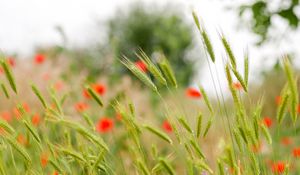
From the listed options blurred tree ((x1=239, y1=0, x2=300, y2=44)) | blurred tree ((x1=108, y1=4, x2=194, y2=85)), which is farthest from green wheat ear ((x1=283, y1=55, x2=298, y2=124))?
blurred tree ((x1=108, y1=4, x2=194, y2=85))

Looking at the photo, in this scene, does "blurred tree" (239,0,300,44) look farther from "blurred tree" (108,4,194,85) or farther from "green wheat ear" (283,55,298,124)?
"blurred tree" (108,4,194,85)

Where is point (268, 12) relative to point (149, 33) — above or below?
above

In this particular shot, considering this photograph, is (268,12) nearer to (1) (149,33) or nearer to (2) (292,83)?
(2) (292,83)

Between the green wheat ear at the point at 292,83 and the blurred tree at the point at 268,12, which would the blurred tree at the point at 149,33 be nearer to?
the blurred tree at the point at 268,12

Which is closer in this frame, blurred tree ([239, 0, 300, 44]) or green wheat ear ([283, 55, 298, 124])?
green wheat ear ([283, 55, 298, 124])

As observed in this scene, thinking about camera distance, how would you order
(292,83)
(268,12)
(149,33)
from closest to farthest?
(292,83) < (268,12) < (149,33)

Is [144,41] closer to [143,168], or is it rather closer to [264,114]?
[264,114]

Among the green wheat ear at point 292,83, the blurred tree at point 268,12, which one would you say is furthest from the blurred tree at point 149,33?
the green wheat ear at point 292,83

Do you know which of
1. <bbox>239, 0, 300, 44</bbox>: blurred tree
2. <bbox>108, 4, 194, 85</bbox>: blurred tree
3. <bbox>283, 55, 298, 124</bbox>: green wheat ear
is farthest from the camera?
<bbox>108, 4, 194, 85</bbox>: blurred tree

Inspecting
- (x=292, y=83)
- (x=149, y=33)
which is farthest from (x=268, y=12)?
(x=149, y=33)

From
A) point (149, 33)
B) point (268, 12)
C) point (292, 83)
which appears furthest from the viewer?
point (149, 33)

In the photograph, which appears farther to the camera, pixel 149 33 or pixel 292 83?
pixel 149 33

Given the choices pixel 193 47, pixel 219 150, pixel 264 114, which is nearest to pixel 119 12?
pixel 193 47

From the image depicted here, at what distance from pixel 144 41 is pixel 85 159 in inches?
725
